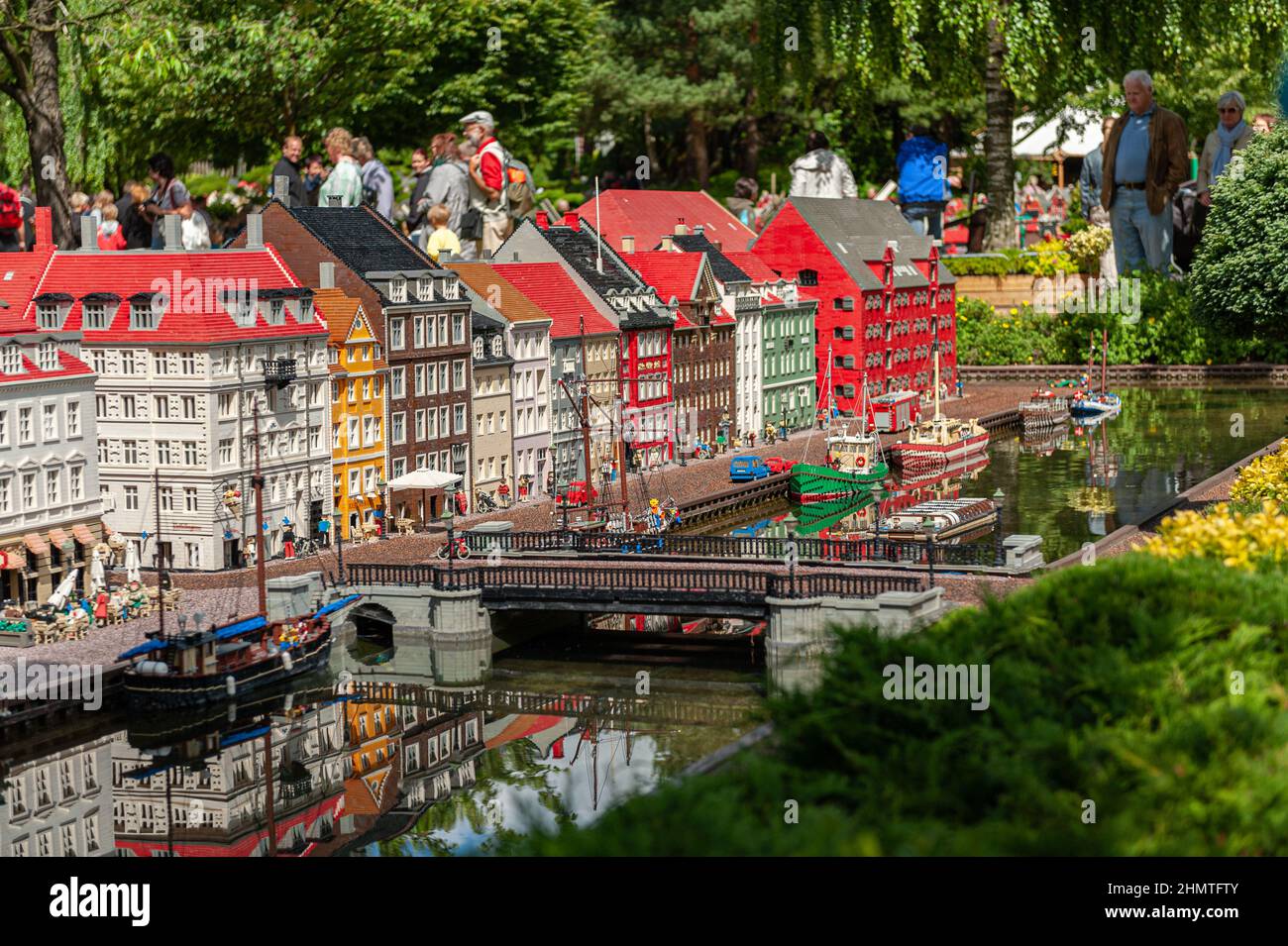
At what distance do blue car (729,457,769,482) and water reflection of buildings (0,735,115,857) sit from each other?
46100 millimetres

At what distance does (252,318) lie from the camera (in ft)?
269

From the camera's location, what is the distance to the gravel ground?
221 feet

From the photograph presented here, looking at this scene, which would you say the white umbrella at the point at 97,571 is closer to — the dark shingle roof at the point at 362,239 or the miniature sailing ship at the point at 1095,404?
the dark shingle roof at the point at 362,239

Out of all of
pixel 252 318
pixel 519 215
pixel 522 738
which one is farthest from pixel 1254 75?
pixel 522 738

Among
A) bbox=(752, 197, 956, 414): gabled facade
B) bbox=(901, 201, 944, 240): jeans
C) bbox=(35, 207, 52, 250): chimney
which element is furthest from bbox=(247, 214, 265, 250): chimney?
bbox=(901, 201, 944, 240): jeans

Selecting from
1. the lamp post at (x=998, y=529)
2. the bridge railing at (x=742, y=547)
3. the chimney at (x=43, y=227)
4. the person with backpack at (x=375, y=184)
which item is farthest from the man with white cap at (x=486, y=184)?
the lamp post at (x=998, y=529)

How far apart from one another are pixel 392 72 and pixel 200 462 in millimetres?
42570

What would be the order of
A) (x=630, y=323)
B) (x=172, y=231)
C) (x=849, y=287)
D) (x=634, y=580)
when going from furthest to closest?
1. (x=849, y=287)
2. (x=630, y=323)
3. (x=172, y=231)
4. (x=634, y=580)

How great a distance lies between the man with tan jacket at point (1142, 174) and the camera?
12544cm

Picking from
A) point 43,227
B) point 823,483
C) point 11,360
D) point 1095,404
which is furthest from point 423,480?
point 1095,404

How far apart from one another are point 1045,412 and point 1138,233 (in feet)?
47.4

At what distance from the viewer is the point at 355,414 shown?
87.9m

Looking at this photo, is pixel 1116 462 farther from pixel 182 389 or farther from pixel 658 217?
pixel 182 389

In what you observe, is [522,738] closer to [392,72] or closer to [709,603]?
[709,603]
